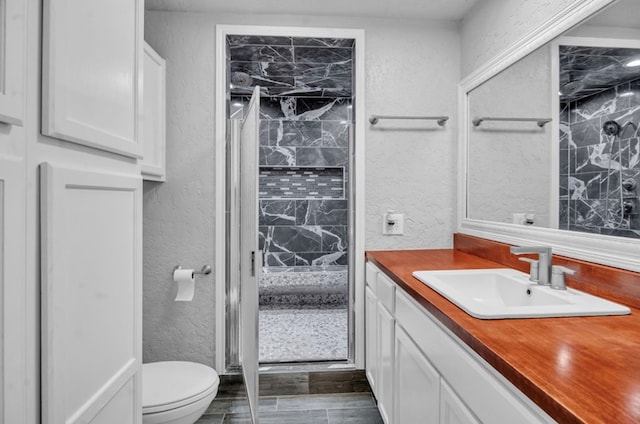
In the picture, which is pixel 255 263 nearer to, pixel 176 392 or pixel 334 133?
pixel 176 392

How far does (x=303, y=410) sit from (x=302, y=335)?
1.19 m

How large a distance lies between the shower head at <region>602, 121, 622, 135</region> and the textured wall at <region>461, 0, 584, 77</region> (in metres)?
0.50

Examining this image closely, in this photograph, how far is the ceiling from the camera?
226cm

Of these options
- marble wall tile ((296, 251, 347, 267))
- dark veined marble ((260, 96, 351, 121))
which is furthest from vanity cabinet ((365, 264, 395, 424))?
dark veined marble ((260, 96, 351, 121))

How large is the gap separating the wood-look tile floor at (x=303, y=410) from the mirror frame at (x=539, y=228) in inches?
47.3

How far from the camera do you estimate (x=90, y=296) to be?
945mm

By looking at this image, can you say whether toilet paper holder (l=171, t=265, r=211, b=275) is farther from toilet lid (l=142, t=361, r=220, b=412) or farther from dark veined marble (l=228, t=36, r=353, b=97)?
dark veined marble (l=228, t=36, r=353, b=97)

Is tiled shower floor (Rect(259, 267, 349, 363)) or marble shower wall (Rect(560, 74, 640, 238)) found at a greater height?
marble shower wall (Rect(560, 74, 640, 238))

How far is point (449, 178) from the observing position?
8.23 feet

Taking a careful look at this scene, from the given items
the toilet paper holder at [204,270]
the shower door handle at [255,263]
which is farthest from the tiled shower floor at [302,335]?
the shower door handle at [255,263]

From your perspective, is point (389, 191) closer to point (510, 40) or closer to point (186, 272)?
point (510, 40)

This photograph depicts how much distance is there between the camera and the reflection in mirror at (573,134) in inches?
48.7

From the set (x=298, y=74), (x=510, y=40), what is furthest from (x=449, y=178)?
(x=298, y=74)

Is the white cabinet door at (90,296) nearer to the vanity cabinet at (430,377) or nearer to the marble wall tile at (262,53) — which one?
the vanity cabinet at (430,377)
